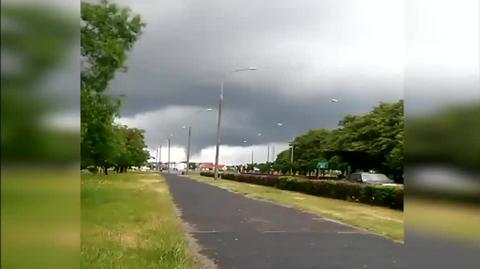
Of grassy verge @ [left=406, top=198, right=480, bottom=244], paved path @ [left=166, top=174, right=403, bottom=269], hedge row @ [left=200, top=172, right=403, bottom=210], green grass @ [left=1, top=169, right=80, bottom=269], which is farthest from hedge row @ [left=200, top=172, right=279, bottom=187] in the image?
green grass @ [left=1, top=169, right=80, bottom=269]

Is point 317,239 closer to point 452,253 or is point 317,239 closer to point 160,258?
point 160,258

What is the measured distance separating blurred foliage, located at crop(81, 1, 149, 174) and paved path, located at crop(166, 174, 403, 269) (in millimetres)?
2105

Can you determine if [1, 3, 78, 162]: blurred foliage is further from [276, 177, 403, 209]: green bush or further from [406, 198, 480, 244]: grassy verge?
[276, 177, 403, 209]: green bush

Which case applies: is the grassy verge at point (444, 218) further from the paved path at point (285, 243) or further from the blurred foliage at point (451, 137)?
the paved path at point (285, 243)

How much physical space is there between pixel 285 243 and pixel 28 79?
7782 mm

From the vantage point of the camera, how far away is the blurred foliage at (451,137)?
6.07 ft

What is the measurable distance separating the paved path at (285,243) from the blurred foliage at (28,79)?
151 inches

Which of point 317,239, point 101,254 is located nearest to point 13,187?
point 101,254

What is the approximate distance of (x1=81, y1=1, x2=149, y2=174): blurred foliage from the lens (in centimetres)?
293

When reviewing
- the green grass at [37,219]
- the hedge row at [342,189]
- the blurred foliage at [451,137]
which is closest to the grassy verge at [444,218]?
the blurred foliage at [451,137]

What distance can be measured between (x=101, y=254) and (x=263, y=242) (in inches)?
173

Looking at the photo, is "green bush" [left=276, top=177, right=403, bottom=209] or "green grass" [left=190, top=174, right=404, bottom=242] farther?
"green bush" [left=276, top=177, right=403, bottom=209]

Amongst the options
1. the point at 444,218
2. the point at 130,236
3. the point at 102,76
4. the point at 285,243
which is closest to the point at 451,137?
the point at 444,218

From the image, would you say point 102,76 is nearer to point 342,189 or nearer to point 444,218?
point 444,218
